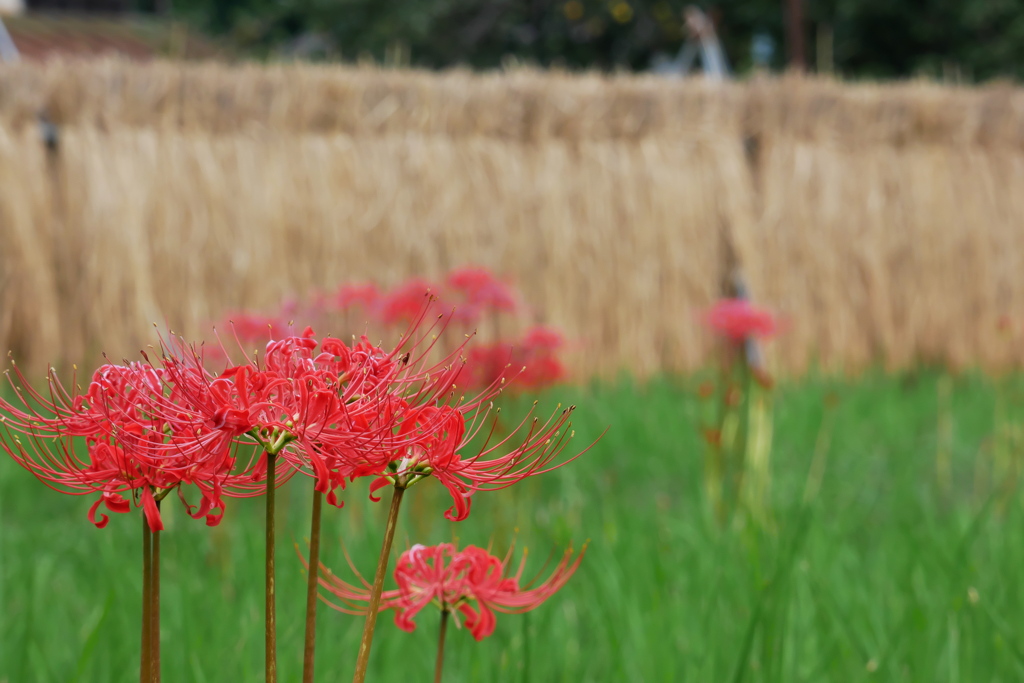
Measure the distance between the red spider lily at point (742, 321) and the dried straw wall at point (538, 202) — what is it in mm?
1867

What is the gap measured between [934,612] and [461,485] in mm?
1418

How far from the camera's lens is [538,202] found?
507 cm

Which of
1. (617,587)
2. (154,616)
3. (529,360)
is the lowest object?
(617,587)

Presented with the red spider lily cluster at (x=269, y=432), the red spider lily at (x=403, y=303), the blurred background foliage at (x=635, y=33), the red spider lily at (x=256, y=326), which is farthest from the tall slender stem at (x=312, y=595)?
the blurred background foliage at (x=635, y=33)

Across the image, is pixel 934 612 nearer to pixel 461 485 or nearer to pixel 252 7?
pixel 461 485

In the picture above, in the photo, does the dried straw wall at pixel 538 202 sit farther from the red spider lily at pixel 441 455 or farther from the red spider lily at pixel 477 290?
the red spider lily at pixel 441 455

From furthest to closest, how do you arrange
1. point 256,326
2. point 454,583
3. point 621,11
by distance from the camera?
point 621,11
point 256,326
point 454,583

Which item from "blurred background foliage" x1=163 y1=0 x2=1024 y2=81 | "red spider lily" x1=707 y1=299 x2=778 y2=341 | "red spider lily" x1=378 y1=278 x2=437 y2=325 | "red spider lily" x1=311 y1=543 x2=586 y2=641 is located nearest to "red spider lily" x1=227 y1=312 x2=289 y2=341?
"red spider lily" x1=378 y1=278 x2=437 y2=325

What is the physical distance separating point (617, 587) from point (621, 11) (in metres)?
16.3

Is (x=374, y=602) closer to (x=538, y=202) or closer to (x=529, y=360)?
(x=529, y=360)

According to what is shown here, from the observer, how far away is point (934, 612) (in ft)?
5.71

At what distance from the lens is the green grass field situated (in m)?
1.49

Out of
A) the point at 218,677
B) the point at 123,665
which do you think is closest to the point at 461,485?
the point at 218,677

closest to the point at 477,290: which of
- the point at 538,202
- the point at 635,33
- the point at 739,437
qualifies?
the point at 739,437
